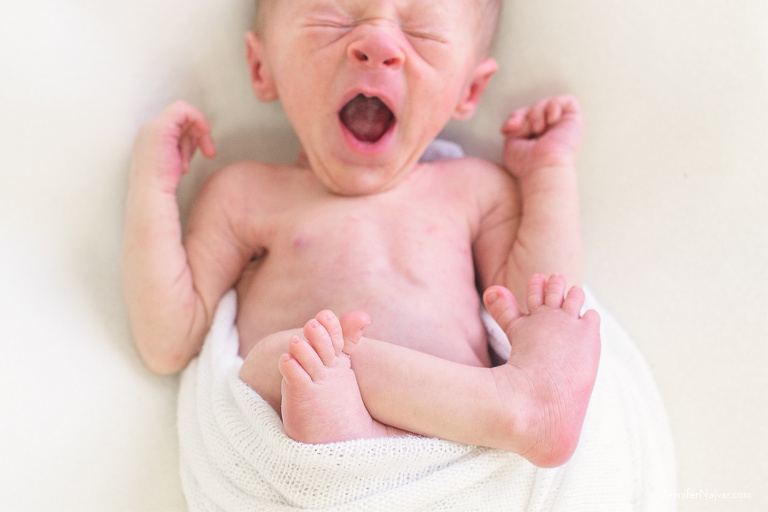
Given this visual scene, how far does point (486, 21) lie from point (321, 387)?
73cm

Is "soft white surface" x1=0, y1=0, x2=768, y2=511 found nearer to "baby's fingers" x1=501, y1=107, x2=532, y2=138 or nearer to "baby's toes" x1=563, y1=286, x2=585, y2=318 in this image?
"baby's fingers" x1=501, y1=107, x2=532, y2=138

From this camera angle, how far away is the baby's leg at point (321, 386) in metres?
→ 0.73

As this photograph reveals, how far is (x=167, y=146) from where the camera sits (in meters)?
1.04

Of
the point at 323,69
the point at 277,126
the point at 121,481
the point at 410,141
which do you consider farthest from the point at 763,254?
the point at 121,481

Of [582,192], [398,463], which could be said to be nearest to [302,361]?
[398,463]

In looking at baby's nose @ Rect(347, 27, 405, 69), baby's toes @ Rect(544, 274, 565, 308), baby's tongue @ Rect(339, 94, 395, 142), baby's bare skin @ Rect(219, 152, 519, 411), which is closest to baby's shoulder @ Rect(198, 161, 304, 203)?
baby's bare skin @ Rect(219, 152, 519, 411)

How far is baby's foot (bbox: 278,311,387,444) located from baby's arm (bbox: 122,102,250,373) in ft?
1.14

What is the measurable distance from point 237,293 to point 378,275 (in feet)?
0.94

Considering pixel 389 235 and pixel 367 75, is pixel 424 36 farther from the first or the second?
pixel 389 235

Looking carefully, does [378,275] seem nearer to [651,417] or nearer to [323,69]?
[323,69]

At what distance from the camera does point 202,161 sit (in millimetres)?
1195

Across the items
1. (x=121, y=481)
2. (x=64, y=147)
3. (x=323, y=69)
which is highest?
(x=323, y=69)

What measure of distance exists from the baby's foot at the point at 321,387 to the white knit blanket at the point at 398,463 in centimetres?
2

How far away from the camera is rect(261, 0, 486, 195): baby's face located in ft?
3.19
